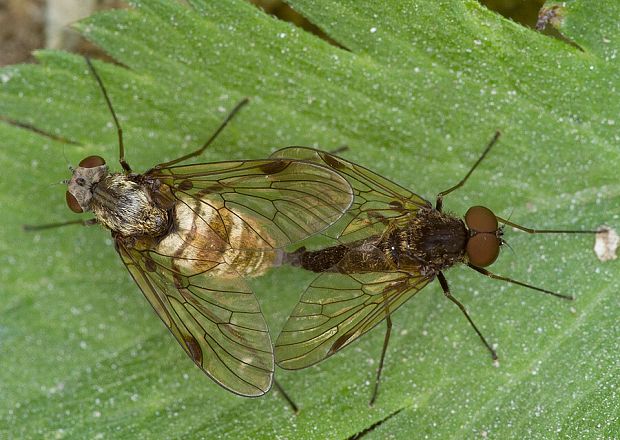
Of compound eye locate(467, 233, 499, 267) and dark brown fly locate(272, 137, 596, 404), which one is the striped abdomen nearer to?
dark brown fly locate(272, 137, 596, 404)

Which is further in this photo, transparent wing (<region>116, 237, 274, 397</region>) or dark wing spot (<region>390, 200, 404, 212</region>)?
dark wing spot (<region>390, 200, 404, 212</region>)

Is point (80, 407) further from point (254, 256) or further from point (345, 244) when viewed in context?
point (345, 244)

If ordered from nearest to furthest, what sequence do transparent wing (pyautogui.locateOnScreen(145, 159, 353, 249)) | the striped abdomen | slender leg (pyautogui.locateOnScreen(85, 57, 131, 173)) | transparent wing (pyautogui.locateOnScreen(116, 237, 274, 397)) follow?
transparent wing (pyautogui.locateOnScreen(116, 237, 274, 397)), transparent wing (pyautogui.locateOnScreen(145, 159, 353, 249)), the striped abdomen, slender leg (pyautogui.locateOnScreen(85, 57, 131, 173))

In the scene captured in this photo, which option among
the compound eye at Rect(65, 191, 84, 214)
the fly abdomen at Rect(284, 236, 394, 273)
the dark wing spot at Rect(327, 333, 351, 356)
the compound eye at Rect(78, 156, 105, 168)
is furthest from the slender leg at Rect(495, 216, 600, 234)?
the compound eye at Rect(65, 191, 84, 214)

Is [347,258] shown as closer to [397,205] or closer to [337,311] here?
[337,311]

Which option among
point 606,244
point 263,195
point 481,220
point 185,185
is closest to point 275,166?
point 263,195

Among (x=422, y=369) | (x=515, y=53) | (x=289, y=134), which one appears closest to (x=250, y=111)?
(x=289, y=134)

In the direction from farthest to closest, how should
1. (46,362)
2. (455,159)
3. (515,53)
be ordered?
(46,362)
(455,159)
(515,53)
